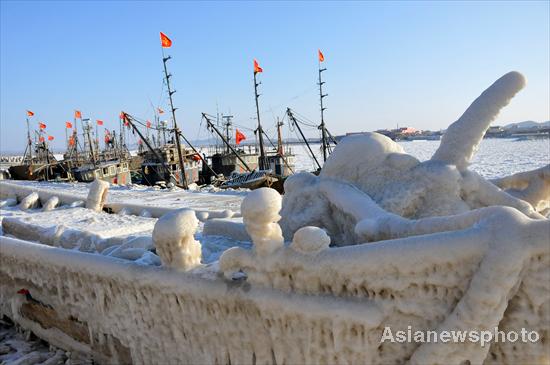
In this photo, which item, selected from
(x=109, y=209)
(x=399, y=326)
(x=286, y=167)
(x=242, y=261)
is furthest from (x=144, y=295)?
(x=286, y=167)

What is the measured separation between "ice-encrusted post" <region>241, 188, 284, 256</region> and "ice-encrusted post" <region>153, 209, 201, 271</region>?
569 millimetres

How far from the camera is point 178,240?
2.93m

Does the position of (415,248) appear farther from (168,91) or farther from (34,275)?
(168,91)

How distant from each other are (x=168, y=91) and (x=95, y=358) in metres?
16.3

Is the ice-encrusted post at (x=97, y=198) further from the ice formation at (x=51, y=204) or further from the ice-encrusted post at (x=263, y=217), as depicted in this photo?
the ice-encrusted post at (x=263, y=217)

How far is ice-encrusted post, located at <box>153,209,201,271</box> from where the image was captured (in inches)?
115

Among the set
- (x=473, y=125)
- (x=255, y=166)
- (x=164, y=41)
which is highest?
(x=164, y=41)

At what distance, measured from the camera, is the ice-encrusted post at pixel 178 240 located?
2.91m

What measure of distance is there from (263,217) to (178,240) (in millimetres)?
756

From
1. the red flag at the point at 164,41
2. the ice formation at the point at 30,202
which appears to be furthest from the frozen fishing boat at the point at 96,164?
the ice formation at the point at 30,202

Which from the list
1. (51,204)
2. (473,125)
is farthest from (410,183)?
(51,204)

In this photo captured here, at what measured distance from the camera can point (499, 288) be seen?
197 cm

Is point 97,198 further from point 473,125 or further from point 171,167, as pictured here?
point 171,167

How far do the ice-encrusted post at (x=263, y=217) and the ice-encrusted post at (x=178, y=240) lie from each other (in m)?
0.57
